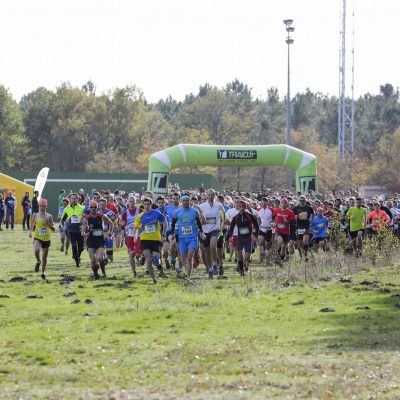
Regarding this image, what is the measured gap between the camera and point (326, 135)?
116 m

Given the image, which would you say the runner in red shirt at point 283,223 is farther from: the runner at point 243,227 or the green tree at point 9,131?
the green tree at point 9,131

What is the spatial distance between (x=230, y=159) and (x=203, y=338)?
2845 centimetres

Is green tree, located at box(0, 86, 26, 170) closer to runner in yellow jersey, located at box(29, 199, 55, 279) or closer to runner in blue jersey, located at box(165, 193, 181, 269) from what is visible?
runner in blue jersey, located at box(165, 193, 181, 269)

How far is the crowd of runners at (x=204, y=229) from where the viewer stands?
2138 centimetres

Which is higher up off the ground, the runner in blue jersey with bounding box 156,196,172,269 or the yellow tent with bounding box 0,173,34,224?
the yellow tent with bounding box 0,173,34,224

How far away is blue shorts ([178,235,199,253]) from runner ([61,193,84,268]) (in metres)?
4.13

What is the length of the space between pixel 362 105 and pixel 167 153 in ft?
274

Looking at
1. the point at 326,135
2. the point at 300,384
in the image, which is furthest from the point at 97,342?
the point at 326,135

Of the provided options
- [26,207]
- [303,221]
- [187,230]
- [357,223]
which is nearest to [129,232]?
[187,230]

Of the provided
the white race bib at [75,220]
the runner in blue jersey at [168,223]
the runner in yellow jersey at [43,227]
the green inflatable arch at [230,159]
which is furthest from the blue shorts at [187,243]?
the green inflatable arch at [230,159]

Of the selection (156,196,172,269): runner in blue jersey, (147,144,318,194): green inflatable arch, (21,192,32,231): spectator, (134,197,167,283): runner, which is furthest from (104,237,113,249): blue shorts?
(21,192,32,231): spectator

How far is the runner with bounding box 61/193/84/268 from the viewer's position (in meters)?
25.1

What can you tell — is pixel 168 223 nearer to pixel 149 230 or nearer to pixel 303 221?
pixel 149 230

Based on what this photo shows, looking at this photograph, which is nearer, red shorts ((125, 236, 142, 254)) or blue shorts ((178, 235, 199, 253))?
blue shorts ((178, 235, 199, 253))
